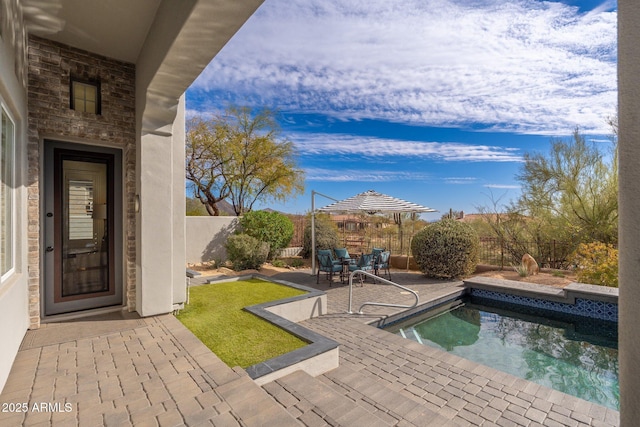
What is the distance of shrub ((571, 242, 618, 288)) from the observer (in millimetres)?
7641

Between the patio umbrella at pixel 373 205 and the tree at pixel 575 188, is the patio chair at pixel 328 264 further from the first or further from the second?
the tree at pixel 575 188

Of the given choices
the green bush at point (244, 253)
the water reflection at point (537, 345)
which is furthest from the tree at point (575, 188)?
the green bush at point (244, 253)

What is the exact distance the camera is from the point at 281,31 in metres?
7.81

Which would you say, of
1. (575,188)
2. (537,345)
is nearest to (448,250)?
(537,345)

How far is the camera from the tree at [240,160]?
50.8 ft

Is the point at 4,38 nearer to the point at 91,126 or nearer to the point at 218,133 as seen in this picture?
the point at 91,126

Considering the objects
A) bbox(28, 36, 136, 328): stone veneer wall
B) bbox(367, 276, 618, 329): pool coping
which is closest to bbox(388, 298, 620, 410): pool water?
bbox(367, 276, 618, 329): pool coping

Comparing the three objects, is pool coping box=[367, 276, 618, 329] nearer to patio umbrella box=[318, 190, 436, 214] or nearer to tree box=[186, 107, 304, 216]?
patio umbrella box=[318, 190, 436, 214]

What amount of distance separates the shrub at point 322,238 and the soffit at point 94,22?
354 inches

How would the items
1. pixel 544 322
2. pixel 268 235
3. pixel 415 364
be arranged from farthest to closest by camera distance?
pixel 268 235 → pixel 544 322 → pixel 415 364

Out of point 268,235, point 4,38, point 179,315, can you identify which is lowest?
point 179,315

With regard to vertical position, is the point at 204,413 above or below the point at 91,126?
below

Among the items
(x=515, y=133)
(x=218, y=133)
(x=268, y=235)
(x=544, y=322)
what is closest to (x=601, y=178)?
(x=515, y=133)

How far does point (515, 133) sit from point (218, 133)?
14.5 m
